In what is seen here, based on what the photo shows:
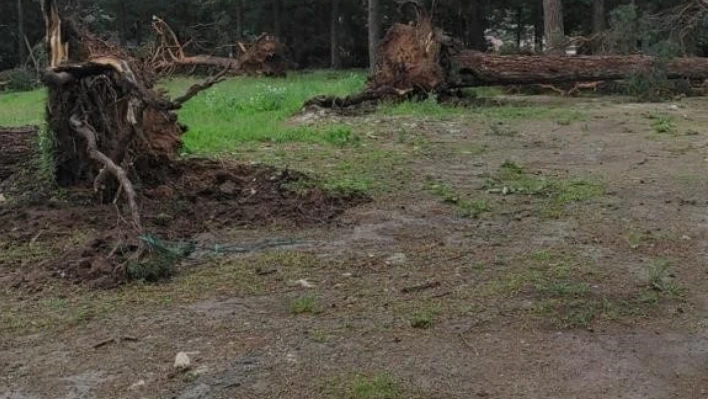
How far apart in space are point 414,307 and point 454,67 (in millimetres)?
9908

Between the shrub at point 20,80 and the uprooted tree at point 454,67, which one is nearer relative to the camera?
the uprooted tree at point 454,67

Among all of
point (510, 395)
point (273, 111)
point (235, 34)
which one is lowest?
point (510, 395)

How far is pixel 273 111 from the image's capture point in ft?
40.8

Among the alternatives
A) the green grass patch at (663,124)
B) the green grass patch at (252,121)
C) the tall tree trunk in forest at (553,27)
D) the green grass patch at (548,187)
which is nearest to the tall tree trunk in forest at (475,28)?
the tall tree trunk in forest at (553,27)

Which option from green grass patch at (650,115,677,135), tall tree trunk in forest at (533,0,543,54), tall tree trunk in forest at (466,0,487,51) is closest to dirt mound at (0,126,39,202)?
green grass patch at (650,115,677,135)

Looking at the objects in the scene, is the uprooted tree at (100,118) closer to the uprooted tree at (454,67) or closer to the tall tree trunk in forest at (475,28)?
the uprooted tree at (454,67)

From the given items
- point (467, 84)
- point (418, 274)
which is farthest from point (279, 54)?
point (418, 274)

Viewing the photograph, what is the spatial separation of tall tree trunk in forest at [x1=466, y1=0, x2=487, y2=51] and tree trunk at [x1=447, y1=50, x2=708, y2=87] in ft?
37.9

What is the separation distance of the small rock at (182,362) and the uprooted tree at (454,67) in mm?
9044

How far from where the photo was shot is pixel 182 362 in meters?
3.46

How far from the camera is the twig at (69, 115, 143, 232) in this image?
4.91 m

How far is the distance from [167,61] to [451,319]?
16.3 metres

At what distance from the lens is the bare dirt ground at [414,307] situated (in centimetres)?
332

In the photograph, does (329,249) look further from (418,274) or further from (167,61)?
(167,61)
